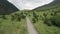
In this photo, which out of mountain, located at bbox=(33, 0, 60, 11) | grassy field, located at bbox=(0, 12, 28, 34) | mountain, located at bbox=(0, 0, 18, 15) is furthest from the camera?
mountain, located at bbox=(33, 0, 60, 11)

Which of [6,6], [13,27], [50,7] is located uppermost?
[6,6]

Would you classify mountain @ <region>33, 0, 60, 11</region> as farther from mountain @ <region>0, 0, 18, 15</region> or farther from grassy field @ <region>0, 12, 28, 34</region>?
grassy field @ <region>0, 12, 28, 34</region>

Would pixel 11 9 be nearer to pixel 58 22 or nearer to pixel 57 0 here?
pixel 58 22

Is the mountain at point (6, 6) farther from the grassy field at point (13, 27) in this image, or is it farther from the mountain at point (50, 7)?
the grassy field at point (13, 27)

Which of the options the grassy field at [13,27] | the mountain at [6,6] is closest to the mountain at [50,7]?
the mountain at [6,6]

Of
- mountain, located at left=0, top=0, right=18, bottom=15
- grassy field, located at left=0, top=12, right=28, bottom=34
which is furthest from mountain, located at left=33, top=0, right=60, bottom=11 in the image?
grassy field, located at left=0, top=12, right=28, bottom=34

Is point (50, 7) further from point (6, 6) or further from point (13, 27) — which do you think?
point (13, 27)

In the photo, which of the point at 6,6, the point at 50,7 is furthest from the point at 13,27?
the point at 50,7

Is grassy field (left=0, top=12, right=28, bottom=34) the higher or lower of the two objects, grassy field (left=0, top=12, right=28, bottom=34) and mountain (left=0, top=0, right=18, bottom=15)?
the lower

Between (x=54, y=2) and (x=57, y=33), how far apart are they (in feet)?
214

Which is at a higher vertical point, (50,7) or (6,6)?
(6,6)

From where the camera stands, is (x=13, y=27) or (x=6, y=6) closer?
(x=13, y=27)

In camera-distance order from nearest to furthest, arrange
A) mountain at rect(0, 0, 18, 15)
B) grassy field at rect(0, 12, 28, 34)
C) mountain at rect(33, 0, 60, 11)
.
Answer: grassy field at rect(0, 12, 28, 34) → mountain at rect(0, 0, 18, 15) → mountain at rect(33, 0, 60, 11)

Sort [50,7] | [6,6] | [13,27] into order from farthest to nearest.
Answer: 1. [50,7]
2. [6,6]
3. [13,27]
